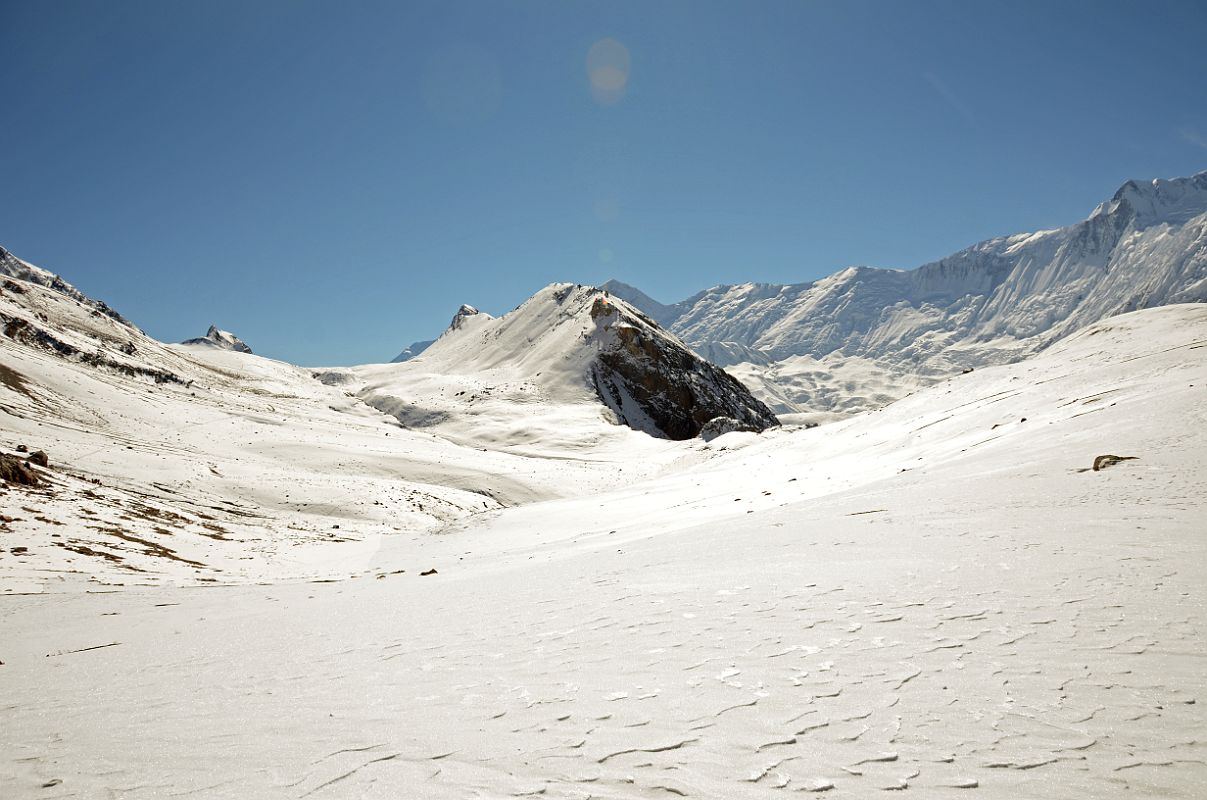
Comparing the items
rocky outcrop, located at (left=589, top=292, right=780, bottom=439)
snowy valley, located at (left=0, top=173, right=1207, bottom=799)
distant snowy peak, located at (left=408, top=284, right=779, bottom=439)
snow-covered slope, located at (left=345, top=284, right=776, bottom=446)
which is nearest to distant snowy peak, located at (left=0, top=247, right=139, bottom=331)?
snow-covered slope, located at (left=345, top=284, right=776, bottom=446)

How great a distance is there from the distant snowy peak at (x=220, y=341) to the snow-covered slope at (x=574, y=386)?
2598 inches

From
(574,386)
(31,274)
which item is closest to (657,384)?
(574,386)

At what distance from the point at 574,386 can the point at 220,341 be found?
379 ft

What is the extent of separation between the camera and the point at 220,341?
149 metres

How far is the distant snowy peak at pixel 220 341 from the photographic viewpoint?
5724 inches

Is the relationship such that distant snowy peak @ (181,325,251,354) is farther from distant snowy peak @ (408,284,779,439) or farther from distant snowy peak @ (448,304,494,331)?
distant snowy peak @ (408,284,779,439)

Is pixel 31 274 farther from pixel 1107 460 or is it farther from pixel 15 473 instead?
pixel 1107 460

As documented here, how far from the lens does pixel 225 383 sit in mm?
67062

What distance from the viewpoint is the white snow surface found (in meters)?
3.56

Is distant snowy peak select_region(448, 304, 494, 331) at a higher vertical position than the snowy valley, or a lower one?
higher

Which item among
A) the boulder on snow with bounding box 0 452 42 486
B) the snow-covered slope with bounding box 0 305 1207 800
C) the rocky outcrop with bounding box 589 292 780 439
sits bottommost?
the snow-covered slope with bounding box 0 305 1207 800

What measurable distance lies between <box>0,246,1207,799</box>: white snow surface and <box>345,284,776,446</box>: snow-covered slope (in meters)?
43.2

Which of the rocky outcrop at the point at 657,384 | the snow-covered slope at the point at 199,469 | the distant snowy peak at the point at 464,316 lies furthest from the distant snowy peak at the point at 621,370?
the distant snowy peak at the point at 464,316

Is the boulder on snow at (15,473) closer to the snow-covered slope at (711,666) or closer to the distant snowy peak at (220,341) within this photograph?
the snow-covered slope at (711,666)
